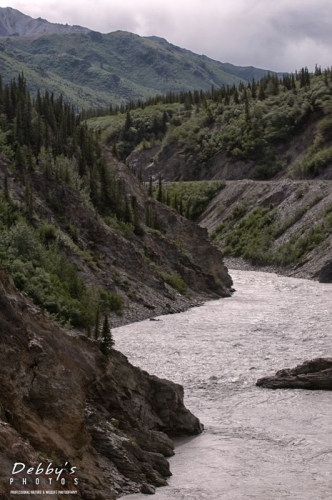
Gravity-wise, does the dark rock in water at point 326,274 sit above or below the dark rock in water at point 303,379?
above

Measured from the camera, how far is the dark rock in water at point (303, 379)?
94.2 feet

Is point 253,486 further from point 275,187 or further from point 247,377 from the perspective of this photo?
point 275,187

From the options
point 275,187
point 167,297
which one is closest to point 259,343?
point 167,297

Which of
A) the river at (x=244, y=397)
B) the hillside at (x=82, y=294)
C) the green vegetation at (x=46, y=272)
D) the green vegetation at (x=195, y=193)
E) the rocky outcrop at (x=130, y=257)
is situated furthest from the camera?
the green vegetation at (x=195, y=193)

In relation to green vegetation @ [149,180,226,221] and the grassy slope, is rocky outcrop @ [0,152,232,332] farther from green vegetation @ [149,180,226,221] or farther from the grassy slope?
green vegetation @ [149,180,226,221]

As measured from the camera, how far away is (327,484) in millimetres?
18891

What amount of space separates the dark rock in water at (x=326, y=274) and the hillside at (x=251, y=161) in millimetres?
323

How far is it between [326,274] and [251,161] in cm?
4133

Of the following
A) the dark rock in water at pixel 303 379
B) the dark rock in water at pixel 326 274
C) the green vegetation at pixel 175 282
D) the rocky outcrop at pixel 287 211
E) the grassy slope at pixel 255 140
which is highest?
the grassy slope at pixel 255 140

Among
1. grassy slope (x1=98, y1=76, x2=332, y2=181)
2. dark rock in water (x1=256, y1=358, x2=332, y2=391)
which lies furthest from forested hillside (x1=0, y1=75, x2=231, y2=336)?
grassy slope (x1=98, y1=76, x2=332, y2=181)

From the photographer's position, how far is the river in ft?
62.8

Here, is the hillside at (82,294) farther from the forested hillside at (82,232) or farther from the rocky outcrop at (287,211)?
the rocky outcrop at (287,211)

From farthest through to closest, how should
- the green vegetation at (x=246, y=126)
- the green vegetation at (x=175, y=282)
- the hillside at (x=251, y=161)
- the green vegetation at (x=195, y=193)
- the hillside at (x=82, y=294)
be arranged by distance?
1. the green vegetation at (x=246, y=126)
2. the green vegetation at (x=195, y=193)
3. the hillside at (x=251, y=161)
4. the green vegetation at (x=175, y=282)
5. the hillside at (x=82, y=294)

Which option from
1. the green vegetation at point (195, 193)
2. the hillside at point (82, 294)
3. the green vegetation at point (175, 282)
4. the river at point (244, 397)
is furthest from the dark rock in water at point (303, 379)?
the green vegetation at point (195, 193)
